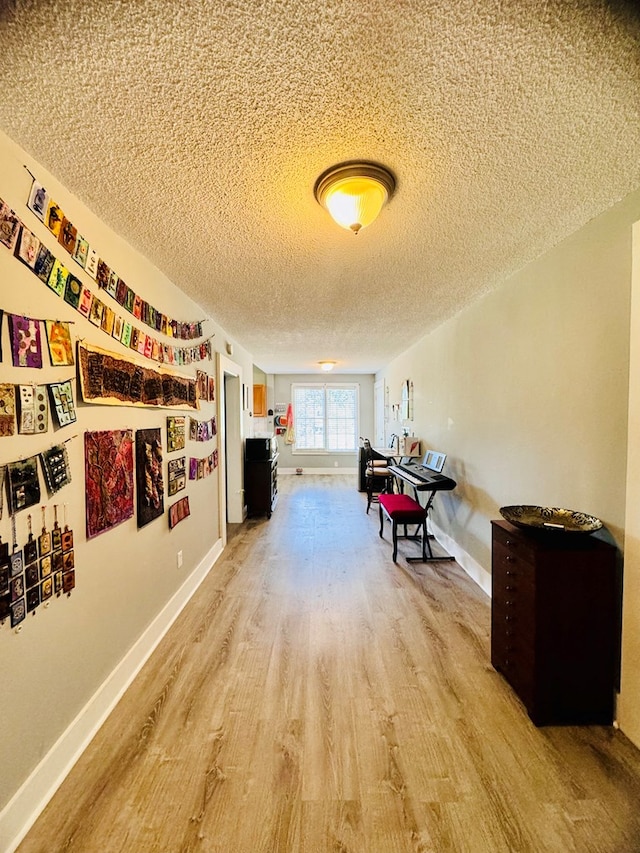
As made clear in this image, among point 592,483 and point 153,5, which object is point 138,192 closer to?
point 153,5

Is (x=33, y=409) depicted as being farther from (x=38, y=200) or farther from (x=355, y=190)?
(x=355, y=190)

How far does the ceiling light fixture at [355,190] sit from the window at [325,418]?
274 inches

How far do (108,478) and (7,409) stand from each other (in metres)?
0.64

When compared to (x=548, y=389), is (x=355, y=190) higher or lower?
higher

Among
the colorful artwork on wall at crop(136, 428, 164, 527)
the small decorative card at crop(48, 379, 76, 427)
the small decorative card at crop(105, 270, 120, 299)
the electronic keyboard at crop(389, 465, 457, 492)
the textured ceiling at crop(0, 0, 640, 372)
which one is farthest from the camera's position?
the electronic keyboard at crop(389, 465, 457, 492)

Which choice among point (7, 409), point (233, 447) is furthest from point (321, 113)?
point (233, 447)

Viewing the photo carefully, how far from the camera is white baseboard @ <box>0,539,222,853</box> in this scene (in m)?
1.17

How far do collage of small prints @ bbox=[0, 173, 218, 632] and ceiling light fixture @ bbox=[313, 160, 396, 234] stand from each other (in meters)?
1.13

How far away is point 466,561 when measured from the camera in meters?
3.21

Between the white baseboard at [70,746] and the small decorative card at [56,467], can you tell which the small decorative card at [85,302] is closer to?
the small decorative card at [56,467]

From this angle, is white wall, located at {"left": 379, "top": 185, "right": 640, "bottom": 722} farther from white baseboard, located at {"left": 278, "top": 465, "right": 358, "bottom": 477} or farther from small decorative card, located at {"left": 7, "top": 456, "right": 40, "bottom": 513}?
white baseboard, located at {"left": 278, "top": 465, "right": 358, "bottom": 477}

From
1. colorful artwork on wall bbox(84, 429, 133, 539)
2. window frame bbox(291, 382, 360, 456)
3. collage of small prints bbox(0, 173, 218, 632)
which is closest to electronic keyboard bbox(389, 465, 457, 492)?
collage of small prints bbox(0, 173, 218, 632)

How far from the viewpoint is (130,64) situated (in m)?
0.95

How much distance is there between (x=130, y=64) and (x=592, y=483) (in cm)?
246
